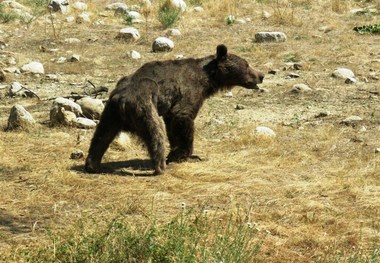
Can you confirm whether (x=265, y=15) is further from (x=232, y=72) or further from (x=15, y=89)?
(x=232, y=72)

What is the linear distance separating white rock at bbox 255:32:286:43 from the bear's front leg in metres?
8.05

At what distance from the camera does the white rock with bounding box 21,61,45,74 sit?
13.8 m

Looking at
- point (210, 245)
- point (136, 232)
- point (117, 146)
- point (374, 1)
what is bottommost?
point (374, 1)

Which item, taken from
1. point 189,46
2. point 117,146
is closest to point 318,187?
point 117,146

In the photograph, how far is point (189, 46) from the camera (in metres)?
16.1

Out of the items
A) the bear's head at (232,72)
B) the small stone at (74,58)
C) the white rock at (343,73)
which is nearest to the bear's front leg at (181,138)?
the bear's head at (232,72)

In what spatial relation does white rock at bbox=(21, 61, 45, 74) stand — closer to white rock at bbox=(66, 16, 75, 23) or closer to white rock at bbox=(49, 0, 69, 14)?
white rock at bbox=(66, 16, 75, 23)

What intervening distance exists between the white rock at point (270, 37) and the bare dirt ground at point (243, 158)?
29 centimetres

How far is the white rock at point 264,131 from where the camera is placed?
9727mm

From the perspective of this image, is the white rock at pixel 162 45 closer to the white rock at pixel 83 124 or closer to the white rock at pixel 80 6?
the white rock at pixel 80 6

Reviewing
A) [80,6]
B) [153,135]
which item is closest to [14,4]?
[80,6]

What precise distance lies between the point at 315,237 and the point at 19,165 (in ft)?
12.4

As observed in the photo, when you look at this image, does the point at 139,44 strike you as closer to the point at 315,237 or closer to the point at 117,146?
the point at 117,146

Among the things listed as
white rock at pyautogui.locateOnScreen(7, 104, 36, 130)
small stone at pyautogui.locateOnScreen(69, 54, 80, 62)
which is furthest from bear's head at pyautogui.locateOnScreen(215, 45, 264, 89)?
small stone at pyautogui.locateOnScreen(69, 54, 80, 62)
